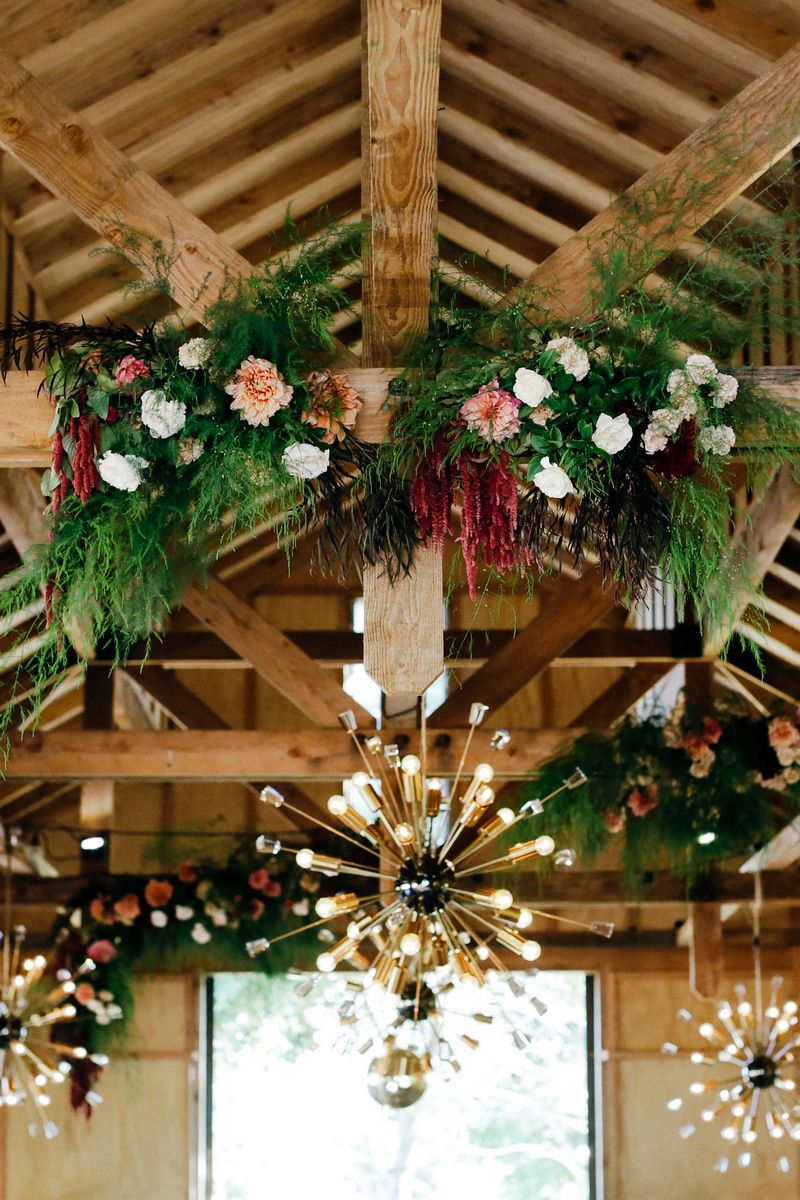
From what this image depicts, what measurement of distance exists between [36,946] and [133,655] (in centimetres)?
308

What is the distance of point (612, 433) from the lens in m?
3.04

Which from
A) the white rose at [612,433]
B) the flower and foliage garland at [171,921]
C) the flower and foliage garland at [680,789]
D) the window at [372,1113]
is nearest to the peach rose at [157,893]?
the flower and foliage garland at [171,921]

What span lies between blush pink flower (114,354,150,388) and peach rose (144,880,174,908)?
5.66 meters

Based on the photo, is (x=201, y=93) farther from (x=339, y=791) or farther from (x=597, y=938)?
(x=597, y=938)

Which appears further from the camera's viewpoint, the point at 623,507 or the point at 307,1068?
the point at 307,1068

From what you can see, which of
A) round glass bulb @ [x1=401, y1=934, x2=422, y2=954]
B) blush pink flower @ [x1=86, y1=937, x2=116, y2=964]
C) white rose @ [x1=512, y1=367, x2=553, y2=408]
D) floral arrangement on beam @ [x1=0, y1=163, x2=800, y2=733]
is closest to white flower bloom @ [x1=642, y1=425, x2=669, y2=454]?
floral arrangement on beam @ [x1=0, y1=163, x2=800, y2=733]

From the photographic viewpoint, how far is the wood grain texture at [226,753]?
6758 mm

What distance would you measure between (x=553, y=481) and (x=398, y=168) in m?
0.82

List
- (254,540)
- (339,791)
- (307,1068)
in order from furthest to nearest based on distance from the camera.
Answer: (307,1068) → (339,791) → (254,540)

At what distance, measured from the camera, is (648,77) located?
478 cm

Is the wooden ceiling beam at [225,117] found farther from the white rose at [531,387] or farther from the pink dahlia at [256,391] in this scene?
the white rose at [531,387]

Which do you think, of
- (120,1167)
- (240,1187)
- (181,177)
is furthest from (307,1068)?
(181,177)

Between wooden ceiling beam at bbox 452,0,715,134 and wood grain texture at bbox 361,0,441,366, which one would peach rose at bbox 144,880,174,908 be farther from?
wood grain texture at bbox 361,0,441,366

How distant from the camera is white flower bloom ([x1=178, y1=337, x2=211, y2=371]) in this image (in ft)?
10.4
